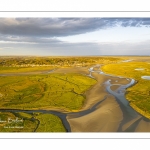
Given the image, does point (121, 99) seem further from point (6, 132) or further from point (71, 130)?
point (6, 132)

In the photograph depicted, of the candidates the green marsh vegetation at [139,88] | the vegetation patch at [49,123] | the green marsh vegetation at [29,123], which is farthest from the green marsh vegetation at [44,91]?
the green marsh vegetation at [139,88]

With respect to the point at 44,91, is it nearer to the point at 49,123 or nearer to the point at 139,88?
the point at 49,123

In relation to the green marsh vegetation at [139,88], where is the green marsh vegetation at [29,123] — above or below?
below

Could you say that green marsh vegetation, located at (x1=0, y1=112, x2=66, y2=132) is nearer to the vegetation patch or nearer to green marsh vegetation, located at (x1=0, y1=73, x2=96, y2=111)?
the vegetation patch

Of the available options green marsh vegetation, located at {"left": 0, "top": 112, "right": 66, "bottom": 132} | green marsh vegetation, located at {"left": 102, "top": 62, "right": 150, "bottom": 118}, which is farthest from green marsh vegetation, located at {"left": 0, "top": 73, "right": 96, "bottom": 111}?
green marsh vegetation, located at {"left": 102, "top": 62, "right": 150, "bottom": 118}

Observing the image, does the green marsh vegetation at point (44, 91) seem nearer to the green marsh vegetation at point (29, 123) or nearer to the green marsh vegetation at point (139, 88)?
the green marsh vegetation at point (29, 123)

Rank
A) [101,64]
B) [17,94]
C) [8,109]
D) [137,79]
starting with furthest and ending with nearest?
[101,64]
[137,79]
[17,94]
[8,109]

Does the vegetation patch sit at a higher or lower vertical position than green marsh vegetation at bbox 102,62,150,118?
lower
